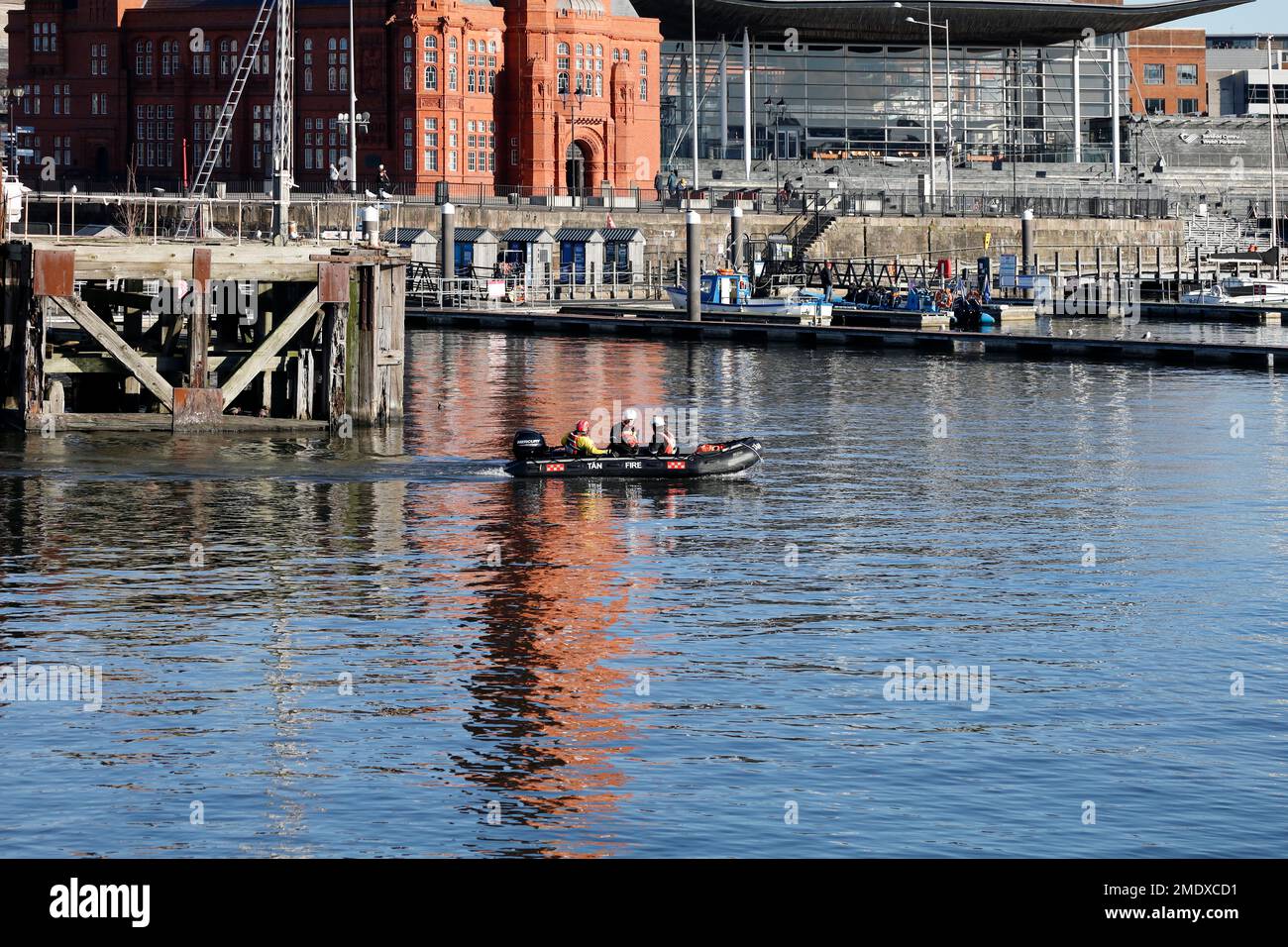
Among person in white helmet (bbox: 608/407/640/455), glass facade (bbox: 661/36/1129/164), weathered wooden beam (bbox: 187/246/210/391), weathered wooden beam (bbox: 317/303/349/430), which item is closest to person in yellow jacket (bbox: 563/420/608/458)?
person in white helmet (bbox: 608/407/640/455)

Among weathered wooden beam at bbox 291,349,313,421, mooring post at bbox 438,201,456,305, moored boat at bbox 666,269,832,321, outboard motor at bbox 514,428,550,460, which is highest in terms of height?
mooring post at bbox 438,201,456,305

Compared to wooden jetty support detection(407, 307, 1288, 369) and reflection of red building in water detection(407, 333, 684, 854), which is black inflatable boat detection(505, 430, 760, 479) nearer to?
reflection of red building in water detection(407, 333, 684, 854)

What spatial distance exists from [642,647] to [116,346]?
27453mm

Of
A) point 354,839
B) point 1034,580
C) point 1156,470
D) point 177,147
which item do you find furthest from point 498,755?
point 177,147

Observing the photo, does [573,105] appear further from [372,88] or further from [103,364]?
[103,364]

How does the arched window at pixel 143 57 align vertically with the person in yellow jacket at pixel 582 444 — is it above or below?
above

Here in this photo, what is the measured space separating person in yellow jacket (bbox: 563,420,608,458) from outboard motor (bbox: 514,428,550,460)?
61 centimetres

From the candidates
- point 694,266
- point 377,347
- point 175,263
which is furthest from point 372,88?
point 175,263

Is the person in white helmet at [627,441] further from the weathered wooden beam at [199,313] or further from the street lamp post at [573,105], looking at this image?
the street lamp post at [573,105]

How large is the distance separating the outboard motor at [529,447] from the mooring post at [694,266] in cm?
4638

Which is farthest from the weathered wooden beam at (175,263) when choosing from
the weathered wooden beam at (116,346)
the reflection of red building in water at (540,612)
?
the reflection of red building in water at (540,612)

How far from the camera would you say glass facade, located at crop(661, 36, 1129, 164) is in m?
180

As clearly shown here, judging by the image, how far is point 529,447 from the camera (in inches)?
1873

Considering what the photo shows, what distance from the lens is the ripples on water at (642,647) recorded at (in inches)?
887
